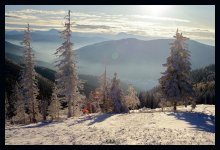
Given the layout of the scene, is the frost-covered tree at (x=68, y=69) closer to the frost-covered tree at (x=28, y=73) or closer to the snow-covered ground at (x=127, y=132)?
the frost-covered tree at (x=28, y=73)

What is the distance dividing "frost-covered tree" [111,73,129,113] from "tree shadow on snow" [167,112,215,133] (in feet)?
32.0

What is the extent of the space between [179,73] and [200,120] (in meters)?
13.3

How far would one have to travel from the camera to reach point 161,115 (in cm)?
3450

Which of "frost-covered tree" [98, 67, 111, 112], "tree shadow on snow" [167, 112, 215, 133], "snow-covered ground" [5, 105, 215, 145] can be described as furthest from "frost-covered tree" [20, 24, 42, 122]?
"tree shadow on snow" [167, 112, 215, 133]

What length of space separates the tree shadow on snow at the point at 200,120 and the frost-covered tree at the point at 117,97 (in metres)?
9.76

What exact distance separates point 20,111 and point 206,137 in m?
54.3

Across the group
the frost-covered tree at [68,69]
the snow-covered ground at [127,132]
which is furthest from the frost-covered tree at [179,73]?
the frost-covered tree at [68,69]

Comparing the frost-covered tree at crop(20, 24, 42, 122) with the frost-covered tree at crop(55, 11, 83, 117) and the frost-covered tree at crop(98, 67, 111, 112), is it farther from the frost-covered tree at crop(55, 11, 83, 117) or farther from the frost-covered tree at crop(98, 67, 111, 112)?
the frost-covered tree at crop(98, 67, 111, 112)

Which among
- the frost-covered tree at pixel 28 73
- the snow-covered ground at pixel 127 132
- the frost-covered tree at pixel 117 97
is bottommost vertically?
the snow-covered ground at pixel 127 132

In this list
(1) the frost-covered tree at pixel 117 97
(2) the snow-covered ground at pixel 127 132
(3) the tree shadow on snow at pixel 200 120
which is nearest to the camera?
(2) the snow-covered ground at pixel 127 132

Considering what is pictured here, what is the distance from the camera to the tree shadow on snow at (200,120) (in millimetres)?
27041

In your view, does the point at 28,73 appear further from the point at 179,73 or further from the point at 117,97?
the point at 179,73

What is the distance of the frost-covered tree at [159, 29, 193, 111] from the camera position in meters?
43.7
